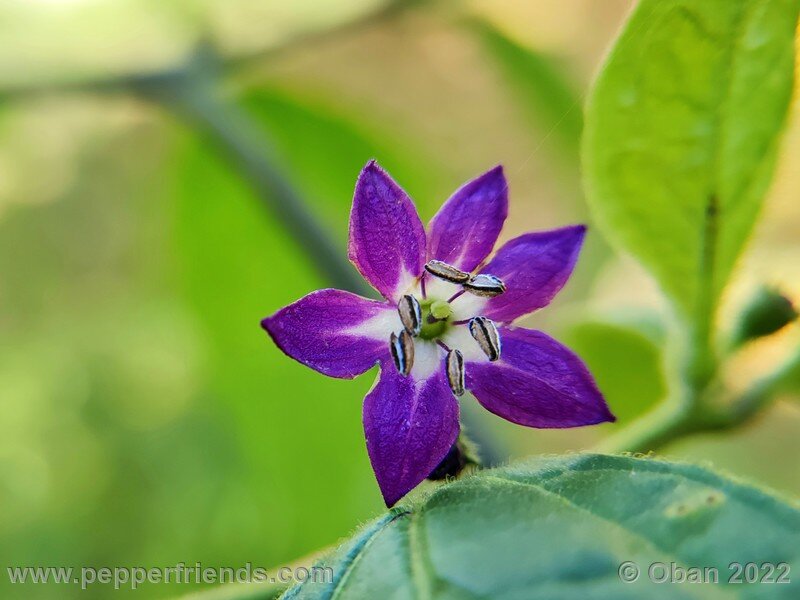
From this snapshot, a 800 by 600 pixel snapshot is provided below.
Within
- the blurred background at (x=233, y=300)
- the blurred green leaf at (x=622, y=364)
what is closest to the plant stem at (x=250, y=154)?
the blurred background at (x=233, y=300)

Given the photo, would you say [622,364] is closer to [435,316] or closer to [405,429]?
[435,316]

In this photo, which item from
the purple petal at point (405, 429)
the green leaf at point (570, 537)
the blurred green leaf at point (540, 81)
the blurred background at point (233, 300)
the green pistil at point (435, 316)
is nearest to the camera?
the green leaf at point (570, 537)

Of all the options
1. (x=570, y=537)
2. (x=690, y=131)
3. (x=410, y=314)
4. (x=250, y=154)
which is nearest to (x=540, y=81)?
(x=250, y=154)

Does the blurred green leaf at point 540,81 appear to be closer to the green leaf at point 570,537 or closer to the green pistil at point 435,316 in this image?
the green pistil at point 435,316

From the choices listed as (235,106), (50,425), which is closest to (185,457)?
(50,425)

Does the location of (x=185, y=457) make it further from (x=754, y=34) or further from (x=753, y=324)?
(x=754, y=34)

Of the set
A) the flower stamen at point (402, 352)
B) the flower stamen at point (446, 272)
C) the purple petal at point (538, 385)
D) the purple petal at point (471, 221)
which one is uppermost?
the purple petal at point (471, 221)
